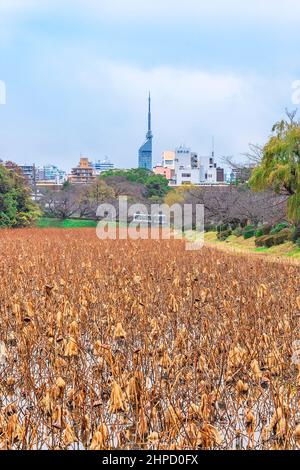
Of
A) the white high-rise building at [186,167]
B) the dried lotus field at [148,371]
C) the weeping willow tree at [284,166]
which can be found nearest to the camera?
the dried lotus field at [148,371]

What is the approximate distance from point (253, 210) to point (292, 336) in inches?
1114

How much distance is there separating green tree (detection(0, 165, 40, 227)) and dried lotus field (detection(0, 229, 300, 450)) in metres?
29.0

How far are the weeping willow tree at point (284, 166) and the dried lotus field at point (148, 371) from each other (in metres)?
11.7

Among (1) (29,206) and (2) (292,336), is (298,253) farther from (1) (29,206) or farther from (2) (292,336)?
(1) (29,206)

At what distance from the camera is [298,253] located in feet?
74.2

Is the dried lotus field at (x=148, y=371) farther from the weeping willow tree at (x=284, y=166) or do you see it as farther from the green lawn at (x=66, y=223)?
the green lawn at (x=66, y=223)

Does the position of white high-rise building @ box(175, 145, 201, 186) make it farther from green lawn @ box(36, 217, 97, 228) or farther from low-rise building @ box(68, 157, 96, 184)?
green lawn @ box(36, 217, 97, 228)

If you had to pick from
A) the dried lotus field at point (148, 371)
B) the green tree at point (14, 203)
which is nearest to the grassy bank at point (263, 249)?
the dried lotus field at point (148, 371)

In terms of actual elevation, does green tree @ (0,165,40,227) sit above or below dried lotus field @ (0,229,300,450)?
above

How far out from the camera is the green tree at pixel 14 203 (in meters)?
39.8

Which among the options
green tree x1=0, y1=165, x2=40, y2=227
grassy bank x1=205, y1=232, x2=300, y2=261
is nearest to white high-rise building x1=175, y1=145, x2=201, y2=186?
green tree x1=0, y1=165, x2=40, y2=227

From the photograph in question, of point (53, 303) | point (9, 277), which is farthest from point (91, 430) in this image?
point (9, 277)

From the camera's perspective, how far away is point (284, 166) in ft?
74.5

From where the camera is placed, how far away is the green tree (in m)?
39.8
